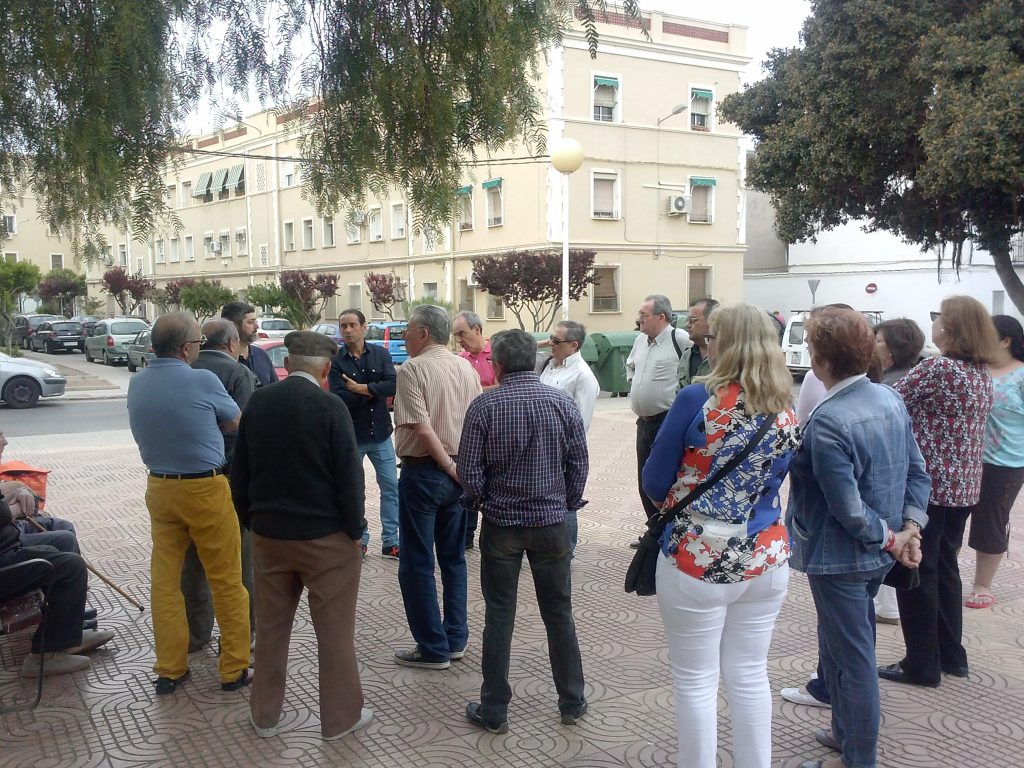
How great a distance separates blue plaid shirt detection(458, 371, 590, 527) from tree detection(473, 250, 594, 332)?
23.5 meters

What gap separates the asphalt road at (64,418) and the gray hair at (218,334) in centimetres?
1130

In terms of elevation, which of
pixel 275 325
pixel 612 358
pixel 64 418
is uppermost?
pixel 275 325

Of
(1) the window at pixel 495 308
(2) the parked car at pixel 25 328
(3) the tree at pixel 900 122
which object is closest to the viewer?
(3) the tree at pixel 900 122

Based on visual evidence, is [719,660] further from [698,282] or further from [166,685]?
[698,282]

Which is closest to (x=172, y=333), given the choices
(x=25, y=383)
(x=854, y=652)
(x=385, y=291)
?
(x=854, y=652)

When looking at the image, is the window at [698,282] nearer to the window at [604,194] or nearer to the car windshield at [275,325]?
the window at [604,194]

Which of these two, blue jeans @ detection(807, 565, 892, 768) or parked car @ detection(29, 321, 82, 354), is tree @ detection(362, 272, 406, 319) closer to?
parked car @ detection(29, 321, 82, 354)

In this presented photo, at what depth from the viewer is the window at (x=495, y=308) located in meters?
31.8

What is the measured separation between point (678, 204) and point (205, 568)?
28763 mm

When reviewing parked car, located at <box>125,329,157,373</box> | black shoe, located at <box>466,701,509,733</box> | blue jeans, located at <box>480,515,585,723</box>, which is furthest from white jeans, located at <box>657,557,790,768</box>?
parked car, located at <box>125,329,157,373</box>

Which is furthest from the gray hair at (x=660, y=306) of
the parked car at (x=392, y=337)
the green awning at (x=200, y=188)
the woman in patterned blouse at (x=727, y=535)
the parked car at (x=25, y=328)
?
the parked car at (x=25, y=328)

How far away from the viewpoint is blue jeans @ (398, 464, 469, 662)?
4590mm

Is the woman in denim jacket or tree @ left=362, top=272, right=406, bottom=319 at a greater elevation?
tree @ left=362, top=272, right=406, bottom=319

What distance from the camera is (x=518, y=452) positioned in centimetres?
381
